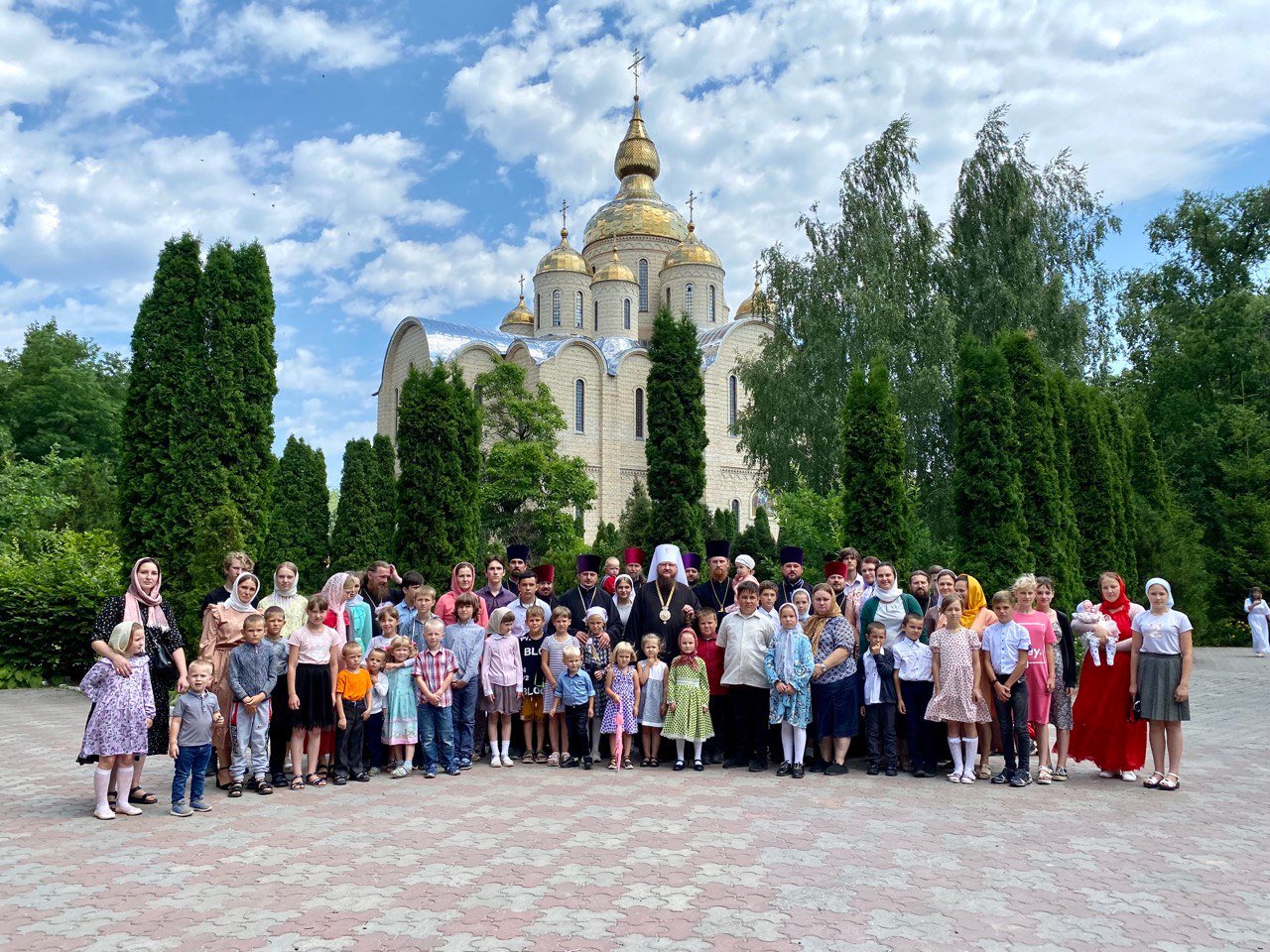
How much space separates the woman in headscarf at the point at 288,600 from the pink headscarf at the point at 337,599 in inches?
8.1

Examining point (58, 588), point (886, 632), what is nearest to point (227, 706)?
point (886, 632)

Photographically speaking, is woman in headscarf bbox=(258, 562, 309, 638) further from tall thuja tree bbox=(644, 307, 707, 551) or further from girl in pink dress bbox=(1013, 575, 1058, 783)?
tall thuja tree bbox=(644, 307, 707, 551)

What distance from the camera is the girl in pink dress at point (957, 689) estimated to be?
722 centimetres

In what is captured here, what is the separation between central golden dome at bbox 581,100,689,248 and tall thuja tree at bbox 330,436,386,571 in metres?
24.4

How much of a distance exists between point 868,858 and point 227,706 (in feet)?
15.2

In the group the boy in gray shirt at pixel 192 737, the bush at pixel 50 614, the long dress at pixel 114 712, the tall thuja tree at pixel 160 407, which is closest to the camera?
the long dress at pixel 114 712

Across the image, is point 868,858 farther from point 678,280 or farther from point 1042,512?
point 678,280

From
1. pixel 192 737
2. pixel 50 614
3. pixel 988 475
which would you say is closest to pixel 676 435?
pixel 988 475

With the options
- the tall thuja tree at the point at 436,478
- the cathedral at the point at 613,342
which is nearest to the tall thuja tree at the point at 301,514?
the cathedral at the point at 613,342

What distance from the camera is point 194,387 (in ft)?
42.4

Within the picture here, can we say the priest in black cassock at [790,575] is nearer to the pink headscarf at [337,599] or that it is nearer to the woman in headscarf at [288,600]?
the pink headscarf at [337,599]

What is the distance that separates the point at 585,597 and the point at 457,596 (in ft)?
4.13

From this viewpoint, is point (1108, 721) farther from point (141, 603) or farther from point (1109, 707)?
point (141, 603)

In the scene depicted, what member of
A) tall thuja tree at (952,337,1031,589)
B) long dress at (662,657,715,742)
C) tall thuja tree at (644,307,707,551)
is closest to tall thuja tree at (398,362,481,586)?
tall thuja tree at (644,307,707,551)
